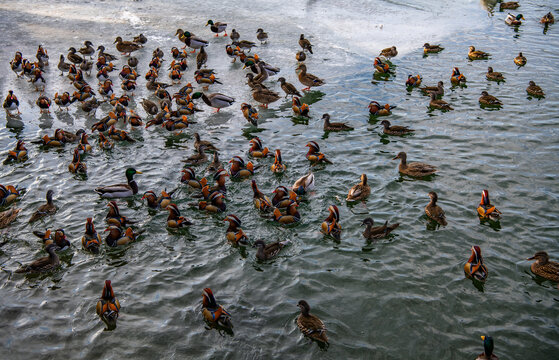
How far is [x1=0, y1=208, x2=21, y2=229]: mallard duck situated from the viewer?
9427 mm

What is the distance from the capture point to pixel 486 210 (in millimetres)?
9492

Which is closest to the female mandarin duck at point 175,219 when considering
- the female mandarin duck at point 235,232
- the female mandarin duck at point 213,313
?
the female mandarin duck at point 235,232

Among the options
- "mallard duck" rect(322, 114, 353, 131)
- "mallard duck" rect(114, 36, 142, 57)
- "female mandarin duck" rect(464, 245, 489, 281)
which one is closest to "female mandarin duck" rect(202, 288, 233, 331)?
"female mandarin duck" rect(464, 245, 489, 281)

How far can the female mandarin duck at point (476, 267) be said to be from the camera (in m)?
8.02

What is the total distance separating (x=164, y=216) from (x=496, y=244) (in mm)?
6948

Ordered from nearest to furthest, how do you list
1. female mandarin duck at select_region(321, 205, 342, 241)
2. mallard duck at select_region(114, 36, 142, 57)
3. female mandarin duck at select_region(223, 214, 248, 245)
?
female mandarin duck at select_region(223, 214, 248, 245) → female mandarin duck at select_region(321, 205, 342, 241) → mallard duck at select_region(114, 36, 142, 57)

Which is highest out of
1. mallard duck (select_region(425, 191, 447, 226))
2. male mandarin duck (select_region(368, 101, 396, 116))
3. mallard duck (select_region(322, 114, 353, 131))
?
male mandarin duck (select_region(368, 101, 396, 116))

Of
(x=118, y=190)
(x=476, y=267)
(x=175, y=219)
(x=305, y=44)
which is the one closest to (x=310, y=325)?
(x=476, y=267)

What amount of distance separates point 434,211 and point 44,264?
7787mm

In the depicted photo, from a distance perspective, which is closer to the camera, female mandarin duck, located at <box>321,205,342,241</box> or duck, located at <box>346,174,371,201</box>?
female mandarin duck, located at <box>321,205,342,241</box>

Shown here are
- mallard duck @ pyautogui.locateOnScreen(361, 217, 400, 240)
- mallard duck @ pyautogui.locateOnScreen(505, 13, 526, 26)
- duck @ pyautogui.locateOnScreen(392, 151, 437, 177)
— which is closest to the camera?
mallard duck @ pyautogui.locateOnScreen(361, 217, 400, 240)

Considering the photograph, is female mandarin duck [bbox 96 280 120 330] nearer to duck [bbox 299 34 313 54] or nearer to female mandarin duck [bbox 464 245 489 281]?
female mandarin duck [bbox 464 245 489 281]

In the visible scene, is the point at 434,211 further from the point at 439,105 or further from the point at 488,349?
the point at 439,105

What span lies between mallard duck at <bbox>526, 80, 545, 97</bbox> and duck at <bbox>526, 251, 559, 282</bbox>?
8.35m
